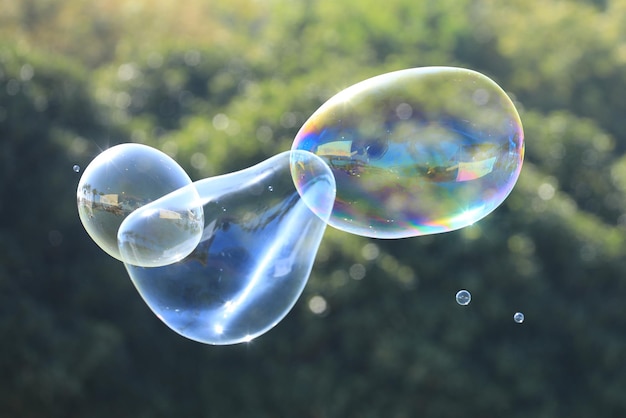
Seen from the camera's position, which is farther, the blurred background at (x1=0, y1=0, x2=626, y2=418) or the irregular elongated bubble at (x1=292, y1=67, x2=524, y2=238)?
the blurred background at (x1=0, y1=0, x2=626, y2=418)

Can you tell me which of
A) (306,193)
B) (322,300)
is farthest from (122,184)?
(322,300)

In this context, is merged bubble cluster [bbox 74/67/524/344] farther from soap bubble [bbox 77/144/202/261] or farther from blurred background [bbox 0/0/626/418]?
blurred background [bbox 0/0/626/418]

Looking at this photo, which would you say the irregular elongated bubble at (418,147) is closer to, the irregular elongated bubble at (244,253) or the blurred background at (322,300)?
the irregular elongated bubble at (244,253)

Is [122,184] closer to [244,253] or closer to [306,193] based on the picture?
[244,253]

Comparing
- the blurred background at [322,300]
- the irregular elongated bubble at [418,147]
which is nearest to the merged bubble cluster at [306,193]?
the irregular elongated bubble at [418,147]

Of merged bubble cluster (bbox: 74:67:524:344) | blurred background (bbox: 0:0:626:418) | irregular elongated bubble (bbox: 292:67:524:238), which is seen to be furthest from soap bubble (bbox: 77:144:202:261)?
blurred background (bbox: 0:0:626:418)

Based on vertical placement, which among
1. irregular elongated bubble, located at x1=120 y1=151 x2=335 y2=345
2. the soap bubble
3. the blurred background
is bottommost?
the blurred background

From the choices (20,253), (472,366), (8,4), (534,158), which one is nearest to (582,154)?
(534,158)
